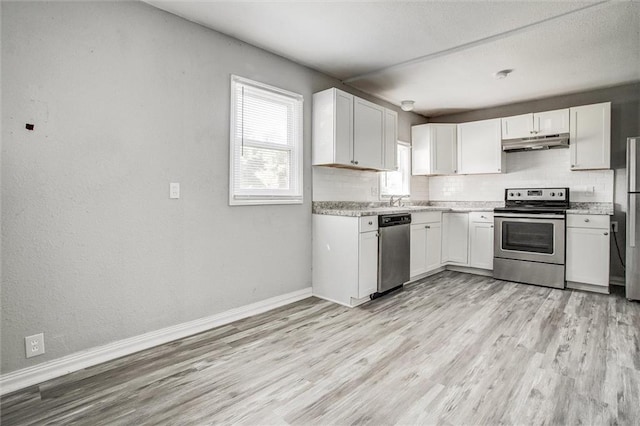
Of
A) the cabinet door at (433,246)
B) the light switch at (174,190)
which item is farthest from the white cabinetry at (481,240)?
the light switch at (174,190)

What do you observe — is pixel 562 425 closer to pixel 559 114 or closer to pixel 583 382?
pixel 583 382

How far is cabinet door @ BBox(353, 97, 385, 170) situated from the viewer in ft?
12.5

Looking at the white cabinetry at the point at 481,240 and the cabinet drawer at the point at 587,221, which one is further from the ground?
the cabinet drawer at the point at 587,221

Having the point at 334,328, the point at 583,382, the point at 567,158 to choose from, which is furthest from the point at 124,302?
the point at 567,158

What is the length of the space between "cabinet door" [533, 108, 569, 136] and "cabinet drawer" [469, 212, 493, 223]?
125cm

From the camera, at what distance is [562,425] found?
1609 mm

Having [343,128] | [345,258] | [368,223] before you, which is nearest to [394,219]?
[368,223]

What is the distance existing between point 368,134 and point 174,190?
7.69 ft

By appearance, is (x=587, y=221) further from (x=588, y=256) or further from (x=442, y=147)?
(x=442, y=147)

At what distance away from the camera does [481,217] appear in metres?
4.74

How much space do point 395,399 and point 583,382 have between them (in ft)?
3.88

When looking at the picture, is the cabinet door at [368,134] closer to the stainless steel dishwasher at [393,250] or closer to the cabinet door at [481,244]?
the stainless steel dishwasher at [393,250]

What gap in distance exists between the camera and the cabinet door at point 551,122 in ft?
14.1

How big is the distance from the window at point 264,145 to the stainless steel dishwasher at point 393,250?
1034 mm
